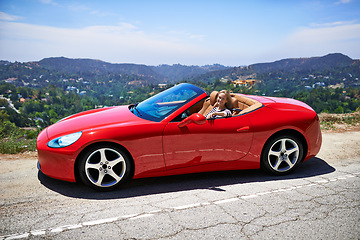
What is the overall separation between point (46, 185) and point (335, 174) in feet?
14.3

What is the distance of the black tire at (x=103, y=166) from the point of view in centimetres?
330

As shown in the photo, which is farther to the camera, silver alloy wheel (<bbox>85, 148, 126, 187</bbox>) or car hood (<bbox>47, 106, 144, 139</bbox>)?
car hood (<bbox>47, 106, 144, 139</bbox>)

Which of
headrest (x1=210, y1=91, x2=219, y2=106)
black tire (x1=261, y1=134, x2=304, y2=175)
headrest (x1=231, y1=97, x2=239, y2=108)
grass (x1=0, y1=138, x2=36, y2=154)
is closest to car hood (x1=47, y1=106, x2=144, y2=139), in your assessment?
headrest (x1=210, y1=91, x2=219, y2=106)

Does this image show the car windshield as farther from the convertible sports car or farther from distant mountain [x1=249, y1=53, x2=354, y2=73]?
distant mountain [x1=249, y1=53, x2=354, y2=73]

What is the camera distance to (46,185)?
371cm

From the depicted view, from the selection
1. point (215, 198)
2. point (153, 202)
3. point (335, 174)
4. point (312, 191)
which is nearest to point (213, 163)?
point (215, 198)

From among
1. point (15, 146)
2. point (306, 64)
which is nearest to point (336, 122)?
point (15, 146)

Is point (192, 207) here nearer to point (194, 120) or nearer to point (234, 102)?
point (194, 120)

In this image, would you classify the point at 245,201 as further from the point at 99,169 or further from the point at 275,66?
the point at 275,66

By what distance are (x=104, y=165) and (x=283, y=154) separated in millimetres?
2594

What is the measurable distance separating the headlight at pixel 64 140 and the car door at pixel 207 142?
111 cm

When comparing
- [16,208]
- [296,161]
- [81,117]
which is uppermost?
[81,117]

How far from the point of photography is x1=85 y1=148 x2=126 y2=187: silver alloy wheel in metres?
3.31

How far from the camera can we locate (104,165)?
3340mm
